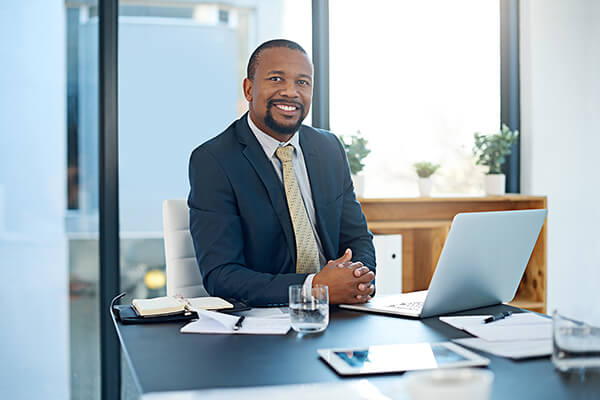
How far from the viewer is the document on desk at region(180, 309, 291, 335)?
3.98ft

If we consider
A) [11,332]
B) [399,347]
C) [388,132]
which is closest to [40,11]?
[11,332]

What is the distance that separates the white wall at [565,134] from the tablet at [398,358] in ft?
8.32

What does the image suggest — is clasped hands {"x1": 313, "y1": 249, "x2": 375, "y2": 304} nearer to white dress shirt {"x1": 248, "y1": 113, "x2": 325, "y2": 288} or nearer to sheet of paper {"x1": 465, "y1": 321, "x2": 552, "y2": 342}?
sheet of paper {"x1": 465, "y1": 321, "x2": 552, "y2": 342}

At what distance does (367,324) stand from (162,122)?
193cm

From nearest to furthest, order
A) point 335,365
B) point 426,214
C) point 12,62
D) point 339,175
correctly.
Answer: point 335,365 < point 339,175 < point 12,62 < point 426,214

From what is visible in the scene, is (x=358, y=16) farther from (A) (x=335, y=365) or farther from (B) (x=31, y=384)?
(A) (x=335, y=365)

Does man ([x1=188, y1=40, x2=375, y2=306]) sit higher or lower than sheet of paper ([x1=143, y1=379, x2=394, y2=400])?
higher

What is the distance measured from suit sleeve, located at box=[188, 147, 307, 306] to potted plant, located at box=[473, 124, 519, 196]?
179 centimetres

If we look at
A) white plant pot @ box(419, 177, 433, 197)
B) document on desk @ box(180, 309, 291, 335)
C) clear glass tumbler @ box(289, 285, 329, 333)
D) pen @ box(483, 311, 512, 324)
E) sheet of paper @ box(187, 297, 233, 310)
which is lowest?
document on desk @ box(180, 309, 291, 335)

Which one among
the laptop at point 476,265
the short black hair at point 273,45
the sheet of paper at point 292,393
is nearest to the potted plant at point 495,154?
the short black hair at point 273,45

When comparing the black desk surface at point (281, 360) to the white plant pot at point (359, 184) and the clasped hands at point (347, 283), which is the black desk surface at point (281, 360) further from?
the white plant pot at point (359, 184)

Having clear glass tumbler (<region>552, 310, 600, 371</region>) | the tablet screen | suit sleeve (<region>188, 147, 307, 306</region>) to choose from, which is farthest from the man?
clear glass tumbler (<region>552, 310, 600, 371</region>)

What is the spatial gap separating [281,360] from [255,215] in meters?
0.89

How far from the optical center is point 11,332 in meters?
2.70
